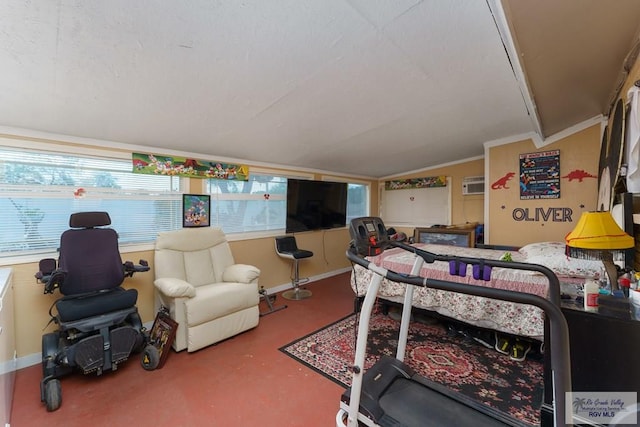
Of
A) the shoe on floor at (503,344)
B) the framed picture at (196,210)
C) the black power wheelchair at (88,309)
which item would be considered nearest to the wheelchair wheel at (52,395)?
the black power wheelchair at (88,309)

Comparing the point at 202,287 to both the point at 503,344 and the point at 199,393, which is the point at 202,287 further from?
the point at 503,344

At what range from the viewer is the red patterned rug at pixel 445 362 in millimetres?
1917

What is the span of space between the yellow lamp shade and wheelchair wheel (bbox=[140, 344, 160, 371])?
2.99 meters

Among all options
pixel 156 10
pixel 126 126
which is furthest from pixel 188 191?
pixel 156 10

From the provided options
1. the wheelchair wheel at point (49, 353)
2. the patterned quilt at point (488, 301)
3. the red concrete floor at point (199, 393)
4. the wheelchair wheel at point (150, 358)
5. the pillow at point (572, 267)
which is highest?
the pillow at point (572, 267)

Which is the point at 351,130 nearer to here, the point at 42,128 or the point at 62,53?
the point at 62,53

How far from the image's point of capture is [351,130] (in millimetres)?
3148

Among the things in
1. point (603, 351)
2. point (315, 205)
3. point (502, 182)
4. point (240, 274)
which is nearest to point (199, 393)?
point (240, 274)

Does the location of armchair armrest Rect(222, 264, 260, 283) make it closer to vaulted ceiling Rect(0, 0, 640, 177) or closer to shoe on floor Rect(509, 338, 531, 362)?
vaulted ceiling Rect(0, 0, 640, 177)

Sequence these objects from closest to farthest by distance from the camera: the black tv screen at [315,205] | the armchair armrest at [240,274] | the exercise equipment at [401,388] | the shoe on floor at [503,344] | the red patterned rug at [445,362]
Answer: the exercise equipment at [401,388], the red patterned rug at [445,362], the shoe on floor at [503,344], the armchair armrest at [240,274], the black tv screen at [315,205]

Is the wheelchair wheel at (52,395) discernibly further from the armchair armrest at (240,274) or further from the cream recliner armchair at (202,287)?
the armchair armrest at (240,274)

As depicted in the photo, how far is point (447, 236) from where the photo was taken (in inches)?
182

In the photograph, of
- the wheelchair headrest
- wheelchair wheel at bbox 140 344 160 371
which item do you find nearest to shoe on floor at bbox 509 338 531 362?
wheelchair wheel at bbox 140 344 160 371

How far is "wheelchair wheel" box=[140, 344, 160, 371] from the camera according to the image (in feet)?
7.33
